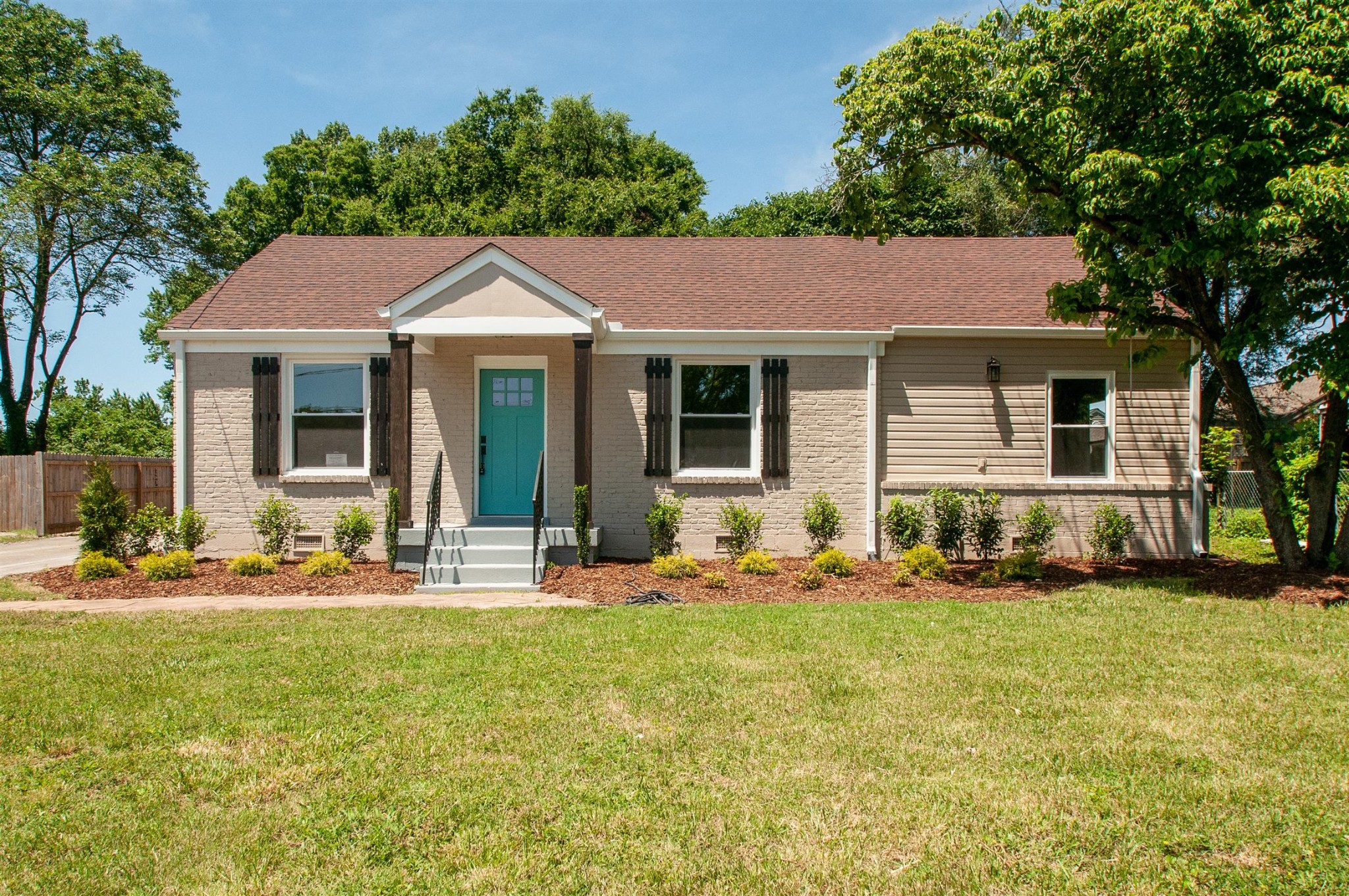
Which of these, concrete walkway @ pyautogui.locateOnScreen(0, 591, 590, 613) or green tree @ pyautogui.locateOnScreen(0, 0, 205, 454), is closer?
concrete walkway @ pyautogui.locateOnScreen(0, 591, 590, 613)

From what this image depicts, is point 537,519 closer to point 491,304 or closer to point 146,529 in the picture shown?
point 491,304

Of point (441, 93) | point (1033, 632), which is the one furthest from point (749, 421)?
point (441, 93)

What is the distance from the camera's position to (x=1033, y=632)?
23.7 feet

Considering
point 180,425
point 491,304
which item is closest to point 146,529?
point 180,425

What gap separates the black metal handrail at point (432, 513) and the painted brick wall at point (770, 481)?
229 cm

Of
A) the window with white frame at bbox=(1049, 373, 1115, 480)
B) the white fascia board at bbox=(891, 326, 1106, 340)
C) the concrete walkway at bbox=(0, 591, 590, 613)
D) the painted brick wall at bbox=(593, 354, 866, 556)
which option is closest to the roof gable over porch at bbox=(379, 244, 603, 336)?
the painted brick wall at bbox=(593, 354, 866, 556)

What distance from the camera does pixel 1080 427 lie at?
12.8m

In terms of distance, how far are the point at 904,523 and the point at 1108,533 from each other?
3.09m

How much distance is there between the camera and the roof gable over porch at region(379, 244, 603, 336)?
11.2 meters

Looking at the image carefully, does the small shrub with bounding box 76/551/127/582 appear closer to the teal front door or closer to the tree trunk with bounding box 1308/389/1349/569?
the teal front door

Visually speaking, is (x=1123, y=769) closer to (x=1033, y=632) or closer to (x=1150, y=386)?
(x=1033, y=632)

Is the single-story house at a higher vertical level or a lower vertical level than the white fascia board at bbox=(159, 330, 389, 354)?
lower

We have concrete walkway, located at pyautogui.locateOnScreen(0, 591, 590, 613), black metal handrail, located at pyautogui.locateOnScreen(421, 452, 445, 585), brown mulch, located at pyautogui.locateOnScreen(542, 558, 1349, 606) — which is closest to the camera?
concrete walkway, located at pyautogui.locateOnScreen(0, 591, 590, 613)

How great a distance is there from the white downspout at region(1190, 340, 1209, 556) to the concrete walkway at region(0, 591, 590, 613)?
9522 mm
